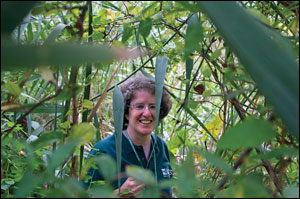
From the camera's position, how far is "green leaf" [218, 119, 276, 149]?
34 cm

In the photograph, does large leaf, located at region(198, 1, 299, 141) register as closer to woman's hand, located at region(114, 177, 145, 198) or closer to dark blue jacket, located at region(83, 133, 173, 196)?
woman's hand, located at region(114, 177, 145, 198)

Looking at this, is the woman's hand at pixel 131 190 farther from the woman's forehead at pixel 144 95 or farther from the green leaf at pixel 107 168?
the woman's forehead at pixel 144 95

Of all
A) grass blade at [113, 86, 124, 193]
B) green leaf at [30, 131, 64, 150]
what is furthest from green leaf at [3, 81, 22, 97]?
grass blade at [113, 86, 124, 193]

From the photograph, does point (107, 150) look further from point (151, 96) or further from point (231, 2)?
point (231, 2)

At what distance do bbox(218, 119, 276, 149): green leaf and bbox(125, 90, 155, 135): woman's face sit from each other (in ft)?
5.36

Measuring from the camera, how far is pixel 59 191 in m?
0.37

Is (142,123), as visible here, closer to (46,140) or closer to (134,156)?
(134,156)

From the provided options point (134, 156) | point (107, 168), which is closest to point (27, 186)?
point (107, 168)

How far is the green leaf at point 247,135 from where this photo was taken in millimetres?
337

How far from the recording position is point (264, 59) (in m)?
0.34

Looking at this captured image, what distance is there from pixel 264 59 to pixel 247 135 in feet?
0.23

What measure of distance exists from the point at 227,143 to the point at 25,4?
0.78 feet

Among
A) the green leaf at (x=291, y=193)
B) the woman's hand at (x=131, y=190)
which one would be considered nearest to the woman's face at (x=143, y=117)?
the woman's hand at (x=131, y=190)

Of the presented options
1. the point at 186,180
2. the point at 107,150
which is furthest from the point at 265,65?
the point at 107,150
